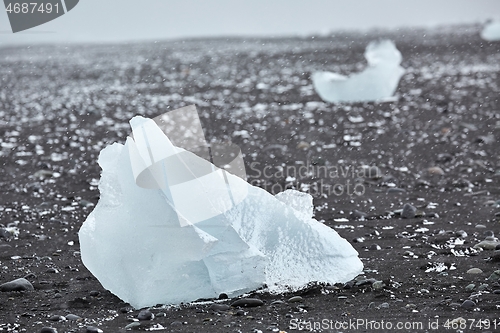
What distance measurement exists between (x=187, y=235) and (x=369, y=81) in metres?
6.35

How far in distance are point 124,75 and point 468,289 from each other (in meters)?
11.9

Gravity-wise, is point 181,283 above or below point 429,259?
above

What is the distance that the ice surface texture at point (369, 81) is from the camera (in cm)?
878

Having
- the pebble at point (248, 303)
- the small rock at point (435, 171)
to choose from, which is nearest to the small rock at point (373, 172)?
the small rock at point (435, 171)

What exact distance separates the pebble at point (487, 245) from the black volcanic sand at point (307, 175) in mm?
74

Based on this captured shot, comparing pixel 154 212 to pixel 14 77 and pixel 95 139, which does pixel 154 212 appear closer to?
pixel 95 139

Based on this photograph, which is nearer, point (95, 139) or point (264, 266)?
point (264, 266)

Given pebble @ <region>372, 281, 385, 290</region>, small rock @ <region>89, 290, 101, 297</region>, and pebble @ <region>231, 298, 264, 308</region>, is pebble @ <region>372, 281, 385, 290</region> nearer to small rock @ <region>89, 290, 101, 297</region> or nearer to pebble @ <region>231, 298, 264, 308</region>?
pebble @ <region>231, 298, 264, 308</region>

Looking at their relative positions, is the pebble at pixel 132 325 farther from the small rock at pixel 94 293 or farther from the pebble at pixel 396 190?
the pebble at pixel 396 190

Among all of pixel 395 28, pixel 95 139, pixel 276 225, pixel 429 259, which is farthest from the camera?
pixel 395 28

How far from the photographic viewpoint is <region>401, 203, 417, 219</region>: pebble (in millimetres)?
4570

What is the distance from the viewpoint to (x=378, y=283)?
3234mm

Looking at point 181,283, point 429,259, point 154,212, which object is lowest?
point 429,259

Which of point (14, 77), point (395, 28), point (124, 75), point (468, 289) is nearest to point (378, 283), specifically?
point (468, 289)
